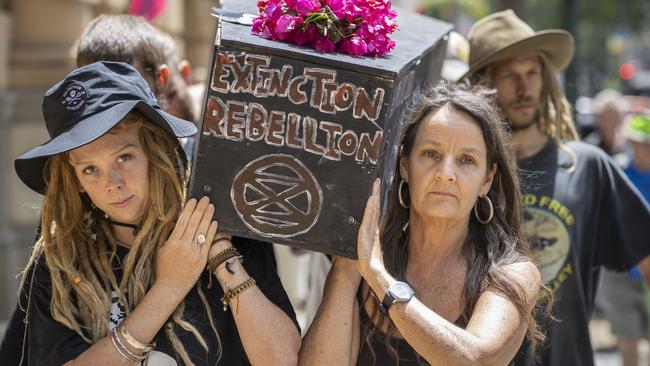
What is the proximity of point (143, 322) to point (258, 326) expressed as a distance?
0.32m

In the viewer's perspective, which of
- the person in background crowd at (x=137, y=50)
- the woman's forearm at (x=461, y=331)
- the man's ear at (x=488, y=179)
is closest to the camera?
the woman's forearm at (x=461, y=331)

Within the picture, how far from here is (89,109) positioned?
2736 mm

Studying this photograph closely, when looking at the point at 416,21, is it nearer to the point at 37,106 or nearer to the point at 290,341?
the point at 290,341

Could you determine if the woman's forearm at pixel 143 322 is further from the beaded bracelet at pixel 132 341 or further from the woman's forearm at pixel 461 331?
the woman's forearm at pixel 461 331

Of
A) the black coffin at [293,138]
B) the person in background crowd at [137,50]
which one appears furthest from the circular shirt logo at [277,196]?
the person in background crowd at [137,50]

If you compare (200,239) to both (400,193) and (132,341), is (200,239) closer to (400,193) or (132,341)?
(132,341)

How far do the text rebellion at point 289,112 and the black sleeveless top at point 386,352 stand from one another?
1.79 ft

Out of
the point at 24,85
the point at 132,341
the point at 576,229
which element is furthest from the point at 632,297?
the point at 24,85

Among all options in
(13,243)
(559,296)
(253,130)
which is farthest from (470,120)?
(13,243)

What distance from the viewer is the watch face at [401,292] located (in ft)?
8.72

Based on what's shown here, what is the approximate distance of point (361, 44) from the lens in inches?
108

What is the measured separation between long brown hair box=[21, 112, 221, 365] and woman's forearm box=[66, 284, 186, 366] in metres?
0.05

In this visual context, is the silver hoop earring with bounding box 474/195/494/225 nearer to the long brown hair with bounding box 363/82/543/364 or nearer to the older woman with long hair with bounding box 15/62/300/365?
the long brown hair with bounding box 363/82/543/364

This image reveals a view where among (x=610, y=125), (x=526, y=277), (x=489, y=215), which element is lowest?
(x=610, y=125)
